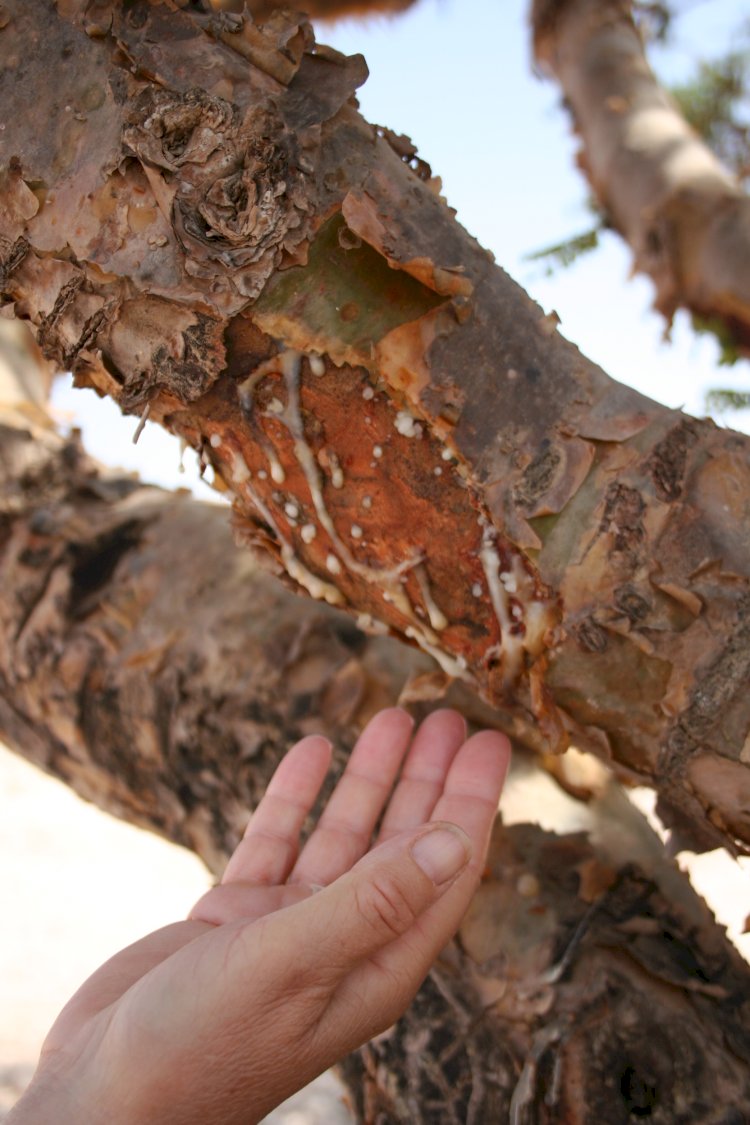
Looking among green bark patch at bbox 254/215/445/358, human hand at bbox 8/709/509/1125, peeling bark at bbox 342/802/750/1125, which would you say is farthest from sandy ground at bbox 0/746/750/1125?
green bark patch at bbox 254/215/445/358

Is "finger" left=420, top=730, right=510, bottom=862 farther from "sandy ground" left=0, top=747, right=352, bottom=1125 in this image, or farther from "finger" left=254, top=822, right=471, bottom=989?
"sandy ground" left=0, top=747, right=352, bottom=1125

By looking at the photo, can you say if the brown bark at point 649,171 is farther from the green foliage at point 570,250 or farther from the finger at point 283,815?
the finger at point 283,815

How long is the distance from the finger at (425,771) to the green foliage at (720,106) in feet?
9.61

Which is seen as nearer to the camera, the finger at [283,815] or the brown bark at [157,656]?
the finger at [283,815]

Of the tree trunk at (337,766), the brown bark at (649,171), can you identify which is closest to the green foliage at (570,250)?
the brown bark at (649,171)

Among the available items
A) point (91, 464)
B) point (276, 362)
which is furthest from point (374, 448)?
point (91, 464)

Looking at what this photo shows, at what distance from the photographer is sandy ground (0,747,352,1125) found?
2.00 m

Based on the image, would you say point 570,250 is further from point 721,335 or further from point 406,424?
point 406,424

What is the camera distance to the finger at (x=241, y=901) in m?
0.82

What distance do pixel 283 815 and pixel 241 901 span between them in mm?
118

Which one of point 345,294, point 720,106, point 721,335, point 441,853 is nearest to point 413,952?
point 441,853

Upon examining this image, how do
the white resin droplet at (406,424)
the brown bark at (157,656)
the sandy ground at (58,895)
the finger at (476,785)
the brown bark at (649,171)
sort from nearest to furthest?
the white resin droplet at (406,424)
the finger at (476,785)
the brown bark at (157,656)
the sandy ground at (58,895)
the brown bark at (649,171)

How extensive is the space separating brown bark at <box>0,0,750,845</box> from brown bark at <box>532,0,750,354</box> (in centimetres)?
173

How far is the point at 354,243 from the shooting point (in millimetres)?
719
